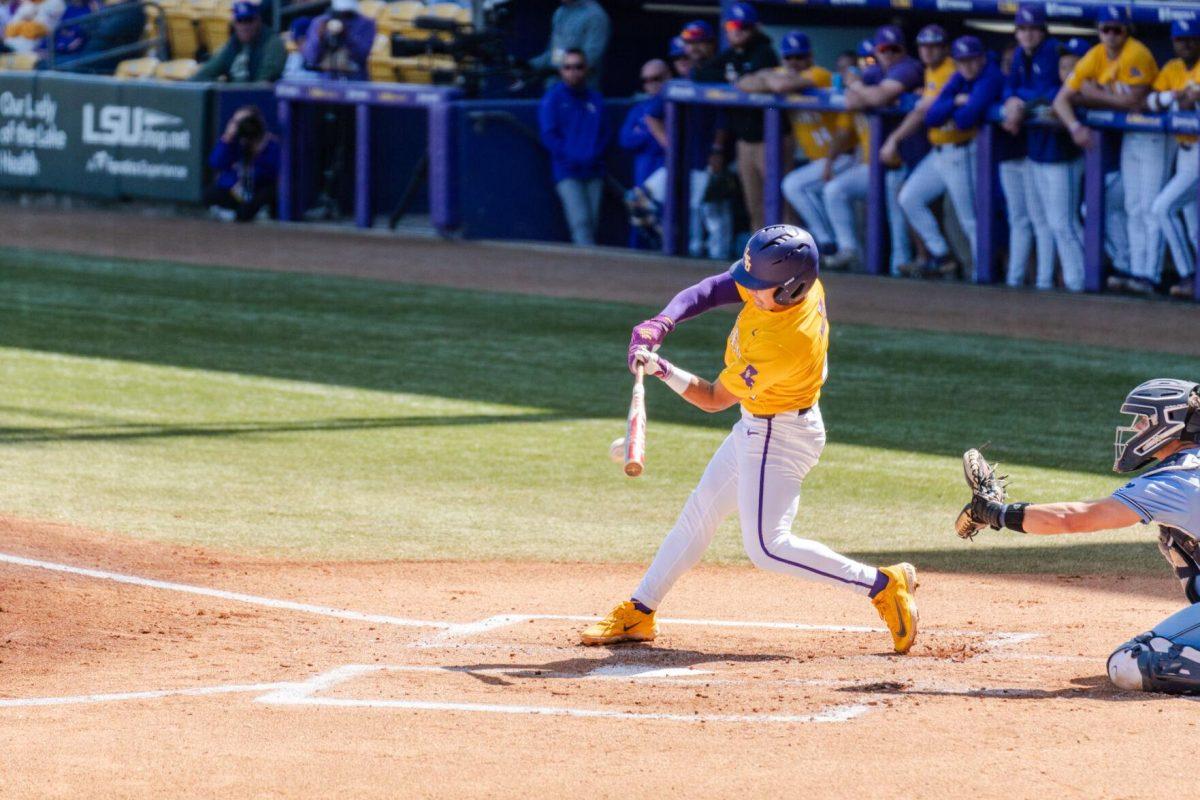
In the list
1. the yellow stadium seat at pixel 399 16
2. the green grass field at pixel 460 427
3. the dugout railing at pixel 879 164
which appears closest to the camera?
the green grass field at pixel 460 427

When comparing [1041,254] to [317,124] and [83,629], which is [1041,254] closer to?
[317,124]

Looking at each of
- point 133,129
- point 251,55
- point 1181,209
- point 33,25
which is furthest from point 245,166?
point 1181,209

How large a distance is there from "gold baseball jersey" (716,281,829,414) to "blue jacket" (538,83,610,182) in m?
11.9

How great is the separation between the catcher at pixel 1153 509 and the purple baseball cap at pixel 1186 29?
893 centimetres

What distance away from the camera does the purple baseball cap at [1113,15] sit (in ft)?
45.7

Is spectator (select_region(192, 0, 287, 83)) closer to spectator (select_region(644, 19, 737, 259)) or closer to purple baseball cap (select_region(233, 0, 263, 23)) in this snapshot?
purple baseball cap (select_region(233, 0, 263, 23))

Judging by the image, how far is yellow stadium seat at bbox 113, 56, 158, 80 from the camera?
70.8ft

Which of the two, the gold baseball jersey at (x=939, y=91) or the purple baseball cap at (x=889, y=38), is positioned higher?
the purple baseball cap at (x=889, y=38)

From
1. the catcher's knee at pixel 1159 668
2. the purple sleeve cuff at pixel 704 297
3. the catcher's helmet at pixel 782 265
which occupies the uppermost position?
the catcher's helmet at pixel 782 265

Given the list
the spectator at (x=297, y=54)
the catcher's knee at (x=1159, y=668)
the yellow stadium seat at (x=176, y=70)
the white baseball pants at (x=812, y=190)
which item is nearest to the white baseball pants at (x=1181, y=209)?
the white baseball pants at (x=812, y=190)

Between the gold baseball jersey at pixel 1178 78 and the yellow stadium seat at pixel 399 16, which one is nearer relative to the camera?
the gold baseball jersey at pixel 1178 78

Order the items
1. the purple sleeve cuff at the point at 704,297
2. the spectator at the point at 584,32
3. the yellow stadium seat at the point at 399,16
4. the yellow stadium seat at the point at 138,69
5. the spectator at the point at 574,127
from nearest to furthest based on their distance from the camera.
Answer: the purple sleeve cuff at the point at 704,297 < the spectator at the point at 574,127 < the spectator at the point at 584,32 < the yellow stadium seat at the point at 399,16 < the yellow stadium seat at the point at 138,69

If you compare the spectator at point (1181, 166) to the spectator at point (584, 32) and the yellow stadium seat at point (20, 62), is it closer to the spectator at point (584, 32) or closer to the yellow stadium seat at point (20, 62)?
the spectator at point (584, 32)

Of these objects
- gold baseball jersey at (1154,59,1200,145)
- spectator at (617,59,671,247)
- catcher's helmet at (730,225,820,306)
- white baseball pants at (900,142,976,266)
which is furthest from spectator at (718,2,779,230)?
catcher's helmet at (730,225,820,306)
